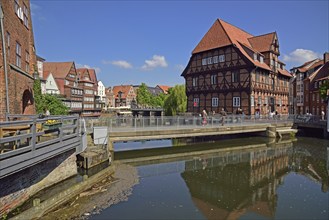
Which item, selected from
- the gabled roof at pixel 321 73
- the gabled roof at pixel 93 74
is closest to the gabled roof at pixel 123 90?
the gabled roof at pixel 93 74

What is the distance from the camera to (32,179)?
28.8 ft

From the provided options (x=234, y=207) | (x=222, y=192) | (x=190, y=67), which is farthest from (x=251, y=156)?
(x=190, y=67)

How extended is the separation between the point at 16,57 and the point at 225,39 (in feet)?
101

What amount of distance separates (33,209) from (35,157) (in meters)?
1.72

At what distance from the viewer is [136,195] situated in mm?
11078

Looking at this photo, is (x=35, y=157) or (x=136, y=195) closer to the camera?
(x=35, y=157)

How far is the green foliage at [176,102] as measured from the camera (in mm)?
47128

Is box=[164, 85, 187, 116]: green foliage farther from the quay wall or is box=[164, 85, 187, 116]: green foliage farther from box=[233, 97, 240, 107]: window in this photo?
the quay wall

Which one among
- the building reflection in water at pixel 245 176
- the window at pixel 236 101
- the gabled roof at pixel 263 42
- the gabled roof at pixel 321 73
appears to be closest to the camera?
the building reflection in water at pixel 245 176

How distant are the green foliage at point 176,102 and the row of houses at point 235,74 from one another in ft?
14.0

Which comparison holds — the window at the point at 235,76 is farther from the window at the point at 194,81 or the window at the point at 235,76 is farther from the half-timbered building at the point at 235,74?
the window at the point at 194,81

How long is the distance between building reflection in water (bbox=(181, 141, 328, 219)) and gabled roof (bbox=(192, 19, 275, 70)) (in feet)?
59.4

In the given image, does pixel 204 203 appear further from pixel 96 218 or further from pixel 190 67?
pixel 190 67

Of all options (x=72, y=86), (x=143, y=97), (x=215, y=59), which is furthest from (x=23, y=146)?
(x=143, y=97)
